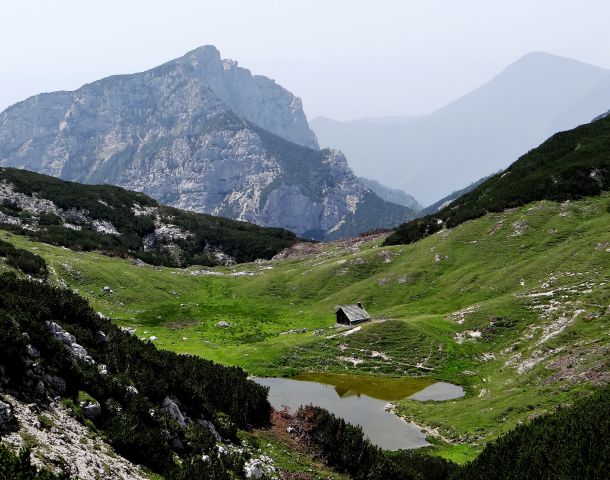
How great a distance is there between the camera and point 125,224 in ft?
458

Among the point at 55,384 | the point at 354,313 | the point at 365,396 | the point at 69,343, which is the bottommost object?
the point at 365,396

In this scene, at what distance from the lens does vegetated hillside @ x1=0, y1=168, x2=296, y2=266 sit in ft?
382

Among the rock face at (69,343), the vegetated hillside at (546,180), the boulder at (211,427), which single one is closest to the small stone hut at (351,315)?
the vegetated hillside at (546,180)

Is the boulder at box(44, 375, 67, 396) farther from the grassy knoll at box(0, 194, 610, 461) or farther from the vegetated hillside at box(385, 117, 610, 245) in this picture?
the vegetated hillside at box(385, 117, 610, 245)

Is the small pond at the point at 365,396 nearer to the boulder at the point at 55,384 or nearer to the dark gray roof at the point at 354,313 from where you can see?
the dark gray roof at the point at 354,313

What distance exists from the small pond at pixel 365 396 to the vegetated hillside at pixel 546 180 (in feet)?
161

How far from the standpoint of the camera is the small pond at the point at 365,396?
37000 mm

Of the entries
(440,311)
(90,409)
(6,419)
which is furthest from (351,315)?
(6,419)

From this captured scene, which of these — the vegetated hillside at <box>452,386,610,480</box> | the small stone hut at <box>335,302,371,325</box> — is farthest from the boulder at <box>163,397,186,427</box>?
the small stone hut at <box>335,302,371,325</box>

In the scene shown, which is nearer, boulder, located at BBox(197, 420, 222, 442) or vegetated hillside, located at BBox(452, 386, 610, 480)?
vegetated hillside, located at BBox(452, 386, 610, 480)

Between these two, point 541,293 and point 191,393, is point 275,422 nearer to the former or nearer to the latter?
point 191,393

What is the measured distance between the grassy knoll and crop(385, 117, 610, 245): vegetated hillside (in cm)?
417

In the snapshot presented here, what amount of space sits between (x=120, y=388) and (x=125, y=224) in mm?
126853

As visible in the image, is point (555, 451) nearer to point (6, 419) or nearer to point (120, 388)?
point (120, 388)
